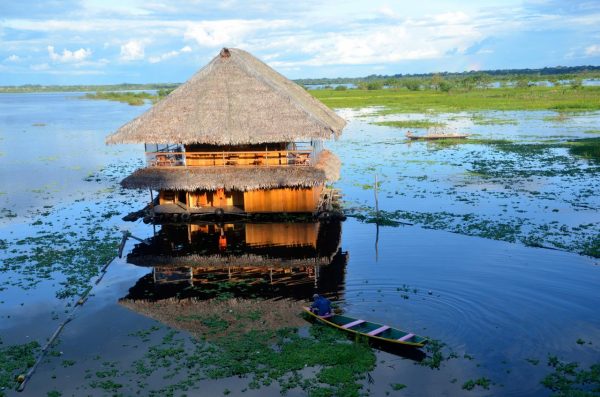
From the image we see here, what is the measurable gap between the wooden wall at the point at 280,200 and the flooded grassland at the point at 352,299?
1.97m

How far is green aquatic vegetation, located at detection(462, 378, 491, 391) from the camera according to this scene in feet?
40.5

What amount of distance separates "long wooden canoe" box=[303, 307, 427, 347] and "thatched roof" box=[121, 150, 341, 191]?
9538 millimetres

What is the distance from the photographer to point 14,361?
550 inches

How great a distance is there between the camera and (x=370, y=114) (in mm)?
78312

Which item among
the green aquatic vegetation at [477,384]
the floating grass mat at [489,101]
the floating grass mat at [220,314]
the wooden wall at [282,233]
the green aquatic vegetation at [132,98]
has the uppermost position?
the green aquatic vegetation at [132,98]

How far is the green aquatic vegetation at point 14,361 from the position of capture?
13098mm

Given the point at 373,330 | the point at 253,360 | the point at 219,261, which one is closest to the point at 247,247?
the point at 219,261

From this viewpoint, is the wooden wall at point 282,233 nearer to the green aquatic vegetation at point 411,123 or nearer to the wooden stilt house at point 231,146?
the wooden stilt house at point 231,146

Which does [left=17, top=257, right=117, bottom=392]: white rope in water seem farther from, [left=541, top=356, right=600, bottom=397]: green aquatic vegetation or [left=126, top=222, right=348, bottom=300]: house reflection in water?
[left=541, top=356, right=600, bottom=397]: green aquatic vegetation

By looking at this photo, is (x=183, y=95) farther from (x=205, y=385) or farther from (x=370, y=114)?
(x=370, y=114)

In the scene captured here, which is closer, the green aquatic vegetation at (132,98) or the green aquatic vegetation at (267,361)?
the green aquatic vegetation at (267,361)

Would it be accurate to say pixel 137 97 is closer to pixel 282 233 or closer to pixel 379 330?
pixel 282 233

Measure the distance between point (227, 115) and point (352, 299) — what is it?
11.8 meters

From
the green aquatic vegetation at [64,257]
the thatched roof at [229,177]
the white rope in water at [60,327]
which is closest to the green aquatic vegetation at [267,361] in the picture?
the white rope in water at [60,327]
